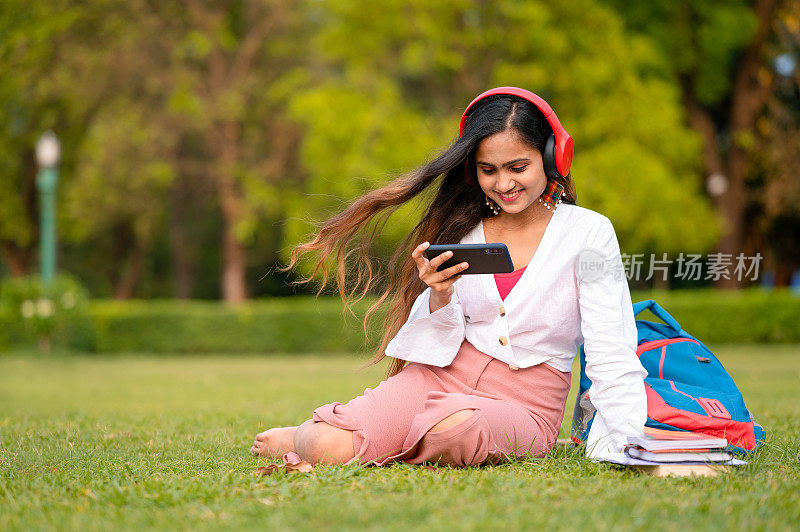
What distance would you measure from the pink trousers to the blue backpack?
28cm

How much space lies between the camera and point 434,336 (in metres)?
3.91

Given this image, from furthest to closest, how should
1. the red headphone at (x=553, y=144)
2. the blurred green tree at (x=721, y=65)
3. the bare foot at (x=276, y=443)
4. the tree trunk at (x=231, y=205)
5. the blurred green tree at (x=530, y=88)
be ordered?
the tree trunk at (x=231, y=205) < the blurred green tree at (x=721, y=65) < the blurred green tree at (x=530, y=88) < the bare foot at (x=276, y=443) < the red headphone at (x=553, y=144)

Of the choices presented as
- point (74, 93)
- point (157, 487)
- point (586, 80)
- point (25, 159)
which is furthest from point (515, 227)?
point (25, 159)

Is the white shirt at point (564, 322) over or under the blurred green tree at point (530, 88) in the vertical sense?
under

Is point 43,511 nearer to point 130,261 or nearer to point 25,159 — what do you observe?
point 25,159

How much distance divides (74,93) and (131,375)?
15.1m

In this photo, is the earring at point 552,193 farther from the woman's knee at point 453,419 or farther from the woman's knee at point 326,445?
the woman's knee at point 326,445

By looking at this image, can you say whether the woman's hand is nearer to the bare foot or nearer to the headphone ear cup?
the headphone ear cup

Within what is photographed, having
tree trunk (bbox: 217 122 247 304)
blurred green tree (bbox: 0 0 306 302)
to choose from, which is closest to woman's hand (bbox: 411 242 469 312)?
blurred green tree (bbox: 0 0 306 302)

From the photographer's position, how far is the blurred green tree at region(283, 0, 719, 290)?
1744 centimetres

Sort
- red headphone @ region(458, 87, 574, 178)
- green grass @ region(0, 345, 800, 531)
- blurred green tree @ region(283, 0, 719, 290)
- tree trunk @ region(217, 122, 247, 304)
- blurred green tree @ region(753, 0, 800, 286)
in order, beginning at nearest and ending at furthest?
green grass @ region(0, 345, 800, 531) < red headphone @ region(458, 87, 574, 178) < blurred green tree @ region(283, 0, 719, 290) < blurred green tree @ region(753, 0, 800, 286) < tree trunk @ region(217, 122, 247, 304)

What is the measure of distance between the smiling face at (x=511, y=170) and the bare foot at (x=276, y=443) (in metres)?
1.52

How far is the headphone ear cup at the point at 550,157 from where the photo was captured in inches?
151

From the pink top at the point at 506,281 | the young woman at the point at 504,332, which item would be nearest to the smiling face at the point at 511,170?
the young woman at the point at 504,332
